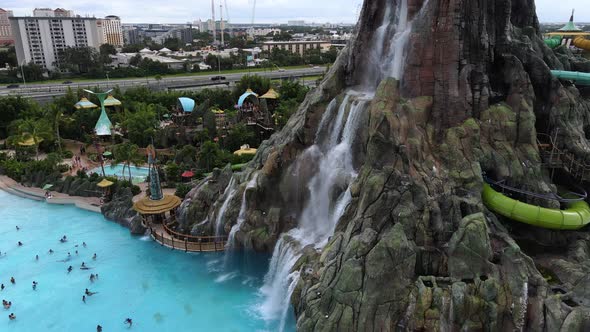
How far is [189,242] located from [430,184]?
67.6ft

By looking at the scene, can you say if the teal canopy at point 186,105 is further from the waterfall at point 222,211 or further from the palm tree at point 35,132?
the waterfall at point 222,211

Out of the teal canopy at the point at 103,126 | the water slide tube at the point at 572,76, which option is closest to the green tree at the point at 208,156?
the teal canopy at the point at 103,126

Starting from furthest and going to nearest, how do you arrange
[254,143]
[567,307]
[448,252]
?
[254,143], [448,252], [567,307]

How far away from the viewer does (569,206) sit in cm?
2834

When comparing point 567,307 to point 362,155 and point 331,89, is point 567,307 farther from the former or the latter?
point 331,89

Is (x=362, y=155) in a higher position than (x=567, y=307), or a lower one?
higher

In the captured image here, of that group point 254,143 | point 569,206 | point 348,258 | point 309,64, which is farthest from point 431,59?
point 309,64

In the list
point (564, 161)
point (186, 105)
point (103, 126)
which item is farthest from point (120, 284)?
point (186, 105)

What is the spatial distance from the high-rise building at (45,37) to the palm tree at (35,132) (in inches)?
3654

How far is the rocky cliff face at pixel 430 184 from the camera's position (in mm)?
23203

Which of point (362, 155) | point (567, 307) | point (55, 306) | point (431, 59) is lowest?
point (55, 306)

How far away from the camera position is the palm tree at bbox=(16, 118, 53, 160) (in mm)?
58350

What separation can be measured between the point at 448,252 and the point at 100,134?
55857mm

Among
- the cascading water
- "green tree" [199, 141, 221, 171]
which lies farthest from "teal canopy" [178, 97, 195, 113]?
the cascading water
